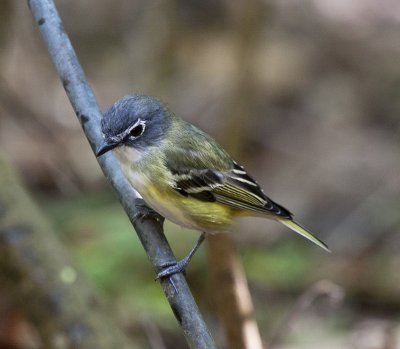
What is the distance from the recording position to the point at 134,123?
376 cm

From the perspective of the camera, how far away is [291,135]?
9.27 meters

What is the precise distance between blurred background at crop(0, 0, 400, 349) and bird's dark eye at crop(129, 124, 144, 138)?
4.35 ft

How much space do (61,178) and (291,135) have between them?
3019 mm

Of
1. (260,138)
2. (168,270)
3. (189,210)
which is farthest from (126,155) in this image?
(260,138)

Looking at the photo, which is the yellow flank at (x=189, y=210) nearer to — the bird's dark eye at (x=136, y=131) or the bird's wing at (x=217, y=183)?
the bird's wing at (x=217, y=183)

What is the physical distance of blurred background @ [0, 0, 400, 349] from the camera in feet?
19.9

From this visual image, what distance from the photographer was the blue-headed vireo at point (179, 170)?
3.72m

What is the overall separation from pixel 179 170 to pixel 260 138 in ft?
16.9

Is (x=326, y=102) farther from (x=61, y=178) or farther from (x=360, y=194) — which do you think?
(x=61, y=178)

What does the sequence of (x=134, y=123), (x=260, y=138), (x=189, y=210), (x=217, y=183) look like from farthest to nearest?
1. (x=260, y=138)
2. (x=217, y=183)
3. (x=189, y=210)
4. (x=134, y=123)

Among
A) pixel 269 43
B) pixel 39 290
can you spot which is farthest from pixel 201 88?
pixel 39 290

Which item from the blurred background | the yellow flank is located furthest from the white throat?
the blurred background

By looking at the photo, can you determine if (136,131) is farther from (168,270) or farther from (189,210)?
(168,270)

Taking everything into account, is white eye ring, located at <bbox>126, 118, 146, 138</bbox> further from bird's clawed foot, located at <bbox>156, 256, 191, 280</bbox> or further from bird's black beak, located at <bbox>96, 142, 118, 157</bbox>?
bird's clawed foot, located at <bbox>156, 256, 191, 280</bbox>
